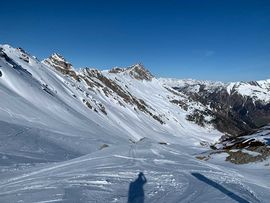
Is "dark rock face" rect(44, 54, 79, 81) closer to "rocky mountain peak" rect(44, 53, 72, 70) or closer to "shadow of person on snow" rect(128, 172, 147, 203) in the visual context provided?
"rocky mountain peak" rect(44, 53, 72, 70)

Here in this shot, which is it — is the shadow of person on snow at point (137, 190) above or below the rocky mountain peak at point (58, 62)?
below

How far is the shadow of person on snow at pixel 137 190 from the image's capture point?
37.7 feet

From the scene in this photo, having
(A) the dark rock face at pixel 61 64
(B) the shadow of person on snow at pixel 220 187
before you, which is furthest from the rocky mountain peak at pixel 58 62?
(B) the shadow of person on snow at pixel 220 187

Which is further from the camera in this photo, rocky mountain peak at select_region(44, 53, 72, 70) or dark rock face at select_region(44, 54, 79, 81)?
rocky mountain peak at select_region(44, 53, 72, 70)

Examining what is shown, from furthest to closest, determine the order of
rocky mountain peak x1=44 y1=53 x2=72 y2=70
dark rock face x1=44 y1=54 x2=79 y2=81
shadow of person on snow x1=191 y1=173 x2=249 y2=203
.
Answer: rocky mountain peak x1=44 y1=53 x2=72 y2=70 < dark rock face x1=44 y1=54 x2=79 y2=81 < shadow of person on snow x1=191 y1=173 x2=249 y2=203

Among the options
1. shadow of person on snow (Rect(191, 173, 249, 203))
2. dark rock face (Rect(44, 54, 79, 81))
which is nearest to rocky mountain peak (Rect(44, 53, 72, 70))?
dark rock face (Rect(44, 54, 79, 81))

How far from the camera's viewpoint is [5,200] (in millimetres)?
11031

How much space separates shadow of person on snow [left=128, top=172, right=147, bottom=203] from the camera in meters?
11.5

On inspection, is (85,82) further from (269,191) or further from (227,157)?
(269,191)

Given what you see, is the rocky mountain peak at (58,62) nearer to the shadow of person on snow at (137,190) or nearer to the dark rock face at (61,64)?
the dark rock face at (61,64)

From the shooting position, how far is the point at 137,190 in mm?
12898

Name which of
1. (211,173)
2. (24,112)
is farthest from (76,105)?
(211,173)

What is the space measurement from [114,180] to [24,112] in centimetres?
4406

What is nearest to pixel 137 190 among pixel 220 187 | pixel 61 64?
pixel 220 187
